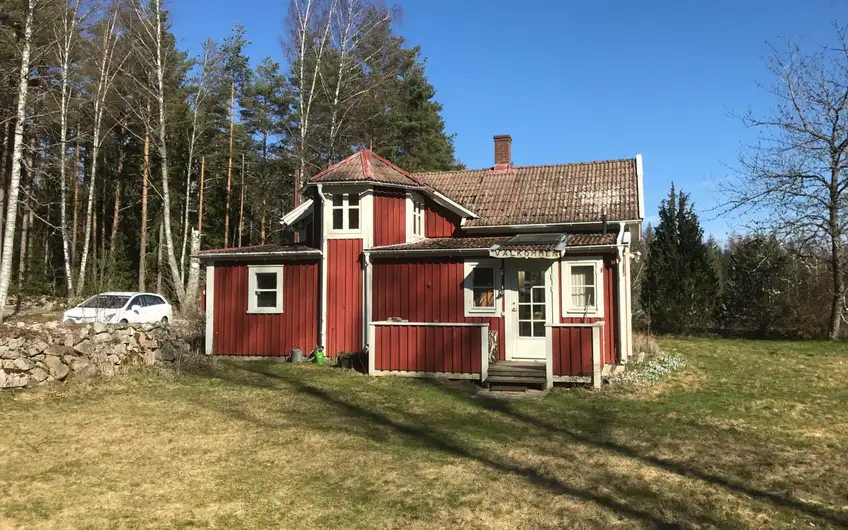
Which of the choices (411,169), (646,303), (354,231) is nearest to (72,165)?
(411,169)

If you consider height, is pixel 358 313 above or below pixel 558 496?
above

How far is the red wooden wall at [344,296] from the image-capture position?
46.4 feet

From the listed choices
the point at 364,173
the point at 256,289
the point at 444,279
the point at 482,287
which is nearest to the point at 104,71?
the point at 256,289

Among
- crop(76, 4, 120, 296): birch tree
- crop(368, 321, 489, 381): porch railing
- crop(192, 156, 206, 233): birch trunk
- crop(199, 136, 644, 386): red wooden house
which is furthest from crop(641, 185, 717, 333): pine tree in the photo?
crop(76, 4, 120, 296): birch tree

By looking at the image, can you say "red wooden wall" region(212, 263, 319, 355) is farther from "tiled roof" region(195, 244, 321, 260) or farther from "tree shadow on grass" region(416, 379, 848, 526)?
"tree shadow on grass" region(416, 379, 848, 526)

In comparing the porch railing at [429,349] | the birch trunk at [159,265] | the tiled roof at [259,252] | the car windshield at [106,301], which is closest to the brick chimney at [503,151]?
the tiled roof at [259,252]

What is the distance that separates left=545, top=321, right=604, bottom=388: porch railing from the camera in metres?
10.9

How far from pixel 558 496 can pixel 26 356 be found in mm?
9447

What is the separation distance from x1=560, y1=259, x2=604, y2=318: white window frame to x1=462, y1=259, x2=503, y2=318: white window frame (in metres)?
1.51

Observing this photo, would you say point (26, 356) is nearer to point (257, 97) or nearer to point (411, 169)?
point (411, 169)

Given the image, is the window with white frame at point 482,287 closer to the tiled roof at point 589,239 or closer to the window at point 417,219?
the tiled roof at point 589,239

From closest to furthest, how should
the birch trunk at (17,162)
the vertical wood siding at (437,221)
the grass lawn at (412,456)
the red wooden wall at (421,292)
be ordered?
the grass lawn at (412,456)
the red wooden wall at (421,292)
the birch trunk at (17,162)
the vertical wood siding at (437,221)

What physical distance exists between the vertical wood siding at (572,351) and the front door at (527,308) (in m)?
1.68

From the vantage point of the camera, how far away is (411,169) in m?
31.4
